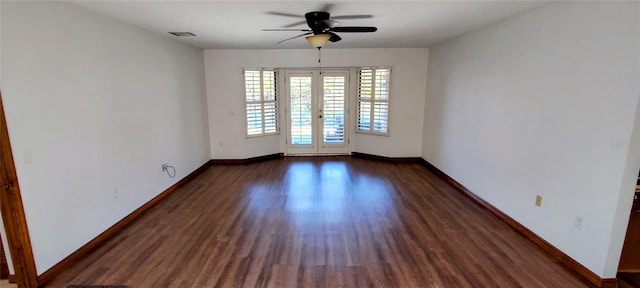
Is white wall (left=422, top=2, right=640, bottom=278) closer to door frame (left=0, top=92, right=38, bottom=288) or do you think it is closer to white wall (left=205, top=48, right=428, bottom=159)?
white wall (left=205, top=48, right=428, bottom=159)

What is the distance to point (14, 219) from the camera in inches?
91.8

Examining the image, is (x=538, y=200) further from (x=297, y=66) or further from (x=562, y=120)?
(x=297, y=66)

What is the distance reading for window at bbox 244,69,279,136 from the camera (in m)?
6.24

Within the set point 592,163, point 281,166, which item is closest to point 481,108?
point 592,163

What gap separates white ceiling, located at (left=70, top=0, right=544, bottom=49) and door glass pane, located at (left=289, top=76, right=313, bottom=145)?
80.3 inches

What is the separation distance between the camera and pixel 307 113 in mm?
6750

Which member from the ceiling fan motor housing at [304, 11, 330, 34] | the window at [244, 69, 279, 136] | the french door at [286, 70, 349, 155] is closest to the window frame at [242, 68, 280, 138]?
the window at [244, 69, 279, 136]

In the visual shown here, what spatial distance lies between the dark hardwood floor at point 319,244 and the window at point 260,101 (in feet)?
6.25

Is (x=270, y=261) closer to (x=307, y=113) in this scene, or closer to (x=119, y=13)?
(x=119, y=13)

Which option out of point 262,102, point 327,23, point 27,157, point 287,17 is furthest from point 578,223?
point 262,102

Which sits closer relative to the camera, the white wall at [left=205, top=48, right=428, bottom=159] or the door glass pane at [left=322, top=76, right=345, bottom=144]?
the white wall at [left=205, top=48, right=428, bottom=159]

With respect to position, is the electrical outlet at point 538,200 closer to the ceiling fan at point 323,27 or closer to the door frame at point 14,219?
the ceiling fan at point 323,27

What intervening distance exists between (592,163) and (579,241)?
2.28 ft

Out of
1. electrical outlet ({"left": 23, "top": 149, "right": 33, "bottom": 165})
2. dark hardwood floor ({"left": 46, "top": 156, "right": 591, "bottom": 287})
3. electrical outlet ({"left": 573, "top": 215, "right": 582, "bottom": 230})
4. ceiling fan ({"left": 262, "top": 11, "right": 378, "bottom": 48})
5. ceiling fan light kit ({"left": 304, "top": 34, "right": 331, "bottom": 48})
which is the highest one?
ceiling fan ({"left": 262, "top": 11, "right": 378, "bottom": 48})
